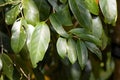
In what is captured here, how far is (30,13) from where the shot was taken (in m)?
0.90

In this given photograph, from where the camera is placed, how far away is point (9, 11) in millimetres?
942

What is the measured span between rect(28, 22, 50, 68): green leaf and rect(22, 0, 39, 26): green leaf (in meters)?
0.04

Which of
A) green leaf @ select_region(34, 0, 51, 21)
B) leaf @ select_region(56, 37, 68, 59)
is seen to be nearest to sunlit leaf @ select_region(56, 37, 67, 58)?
leaf @ select_region(56, 37, 68, 59)

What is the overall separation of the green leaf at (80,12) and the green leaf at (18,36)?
15cm

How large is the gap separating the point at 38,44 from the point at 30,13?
10 centimetres

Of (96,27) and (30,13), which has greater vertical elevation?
(30,13)

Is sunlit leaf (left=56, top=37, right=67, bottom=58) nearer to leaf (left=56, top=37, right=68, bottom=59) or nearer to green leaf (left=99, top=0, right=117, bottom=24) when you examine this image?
leaf (left=56, top=37, right=68, bottom=59)

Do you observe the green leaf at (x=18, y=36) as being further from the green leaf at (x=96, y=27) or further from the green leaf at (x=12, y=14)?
the green leaf at (x=96, y=27)

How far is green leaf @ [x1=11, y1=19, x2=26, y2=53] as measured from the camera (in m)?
0.90

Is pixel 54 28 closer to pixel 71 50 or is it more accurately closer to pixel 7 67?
pixel 71 50

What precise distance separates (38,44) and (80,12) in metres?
0.14

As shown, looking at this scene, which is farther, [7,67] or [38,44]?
[7,67]

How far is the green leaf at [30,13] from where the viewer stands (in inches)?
35.3

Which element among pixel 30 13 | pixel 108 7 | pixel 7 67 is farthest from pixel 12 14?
pixel 108 7
